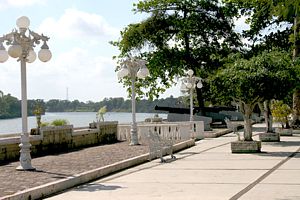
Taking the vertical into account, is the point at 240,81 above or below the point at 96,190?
above

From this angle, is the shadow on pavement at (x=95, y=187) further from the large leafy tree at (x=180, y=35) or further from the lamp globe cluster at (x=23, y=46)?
the large leafy tree at (x=180, y=35)

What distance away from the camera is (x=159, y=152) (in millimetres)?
17656

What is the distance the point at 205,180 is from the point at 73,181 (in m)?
3.00

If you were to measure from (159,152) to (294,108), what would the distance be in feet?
67.1

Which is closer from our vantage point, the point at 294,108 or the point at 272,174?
the point at 272,174

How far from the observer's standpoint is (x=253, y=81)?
67.2ft

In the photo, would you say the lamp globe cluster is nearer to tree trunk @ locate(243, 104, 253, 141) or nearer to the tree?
the tree

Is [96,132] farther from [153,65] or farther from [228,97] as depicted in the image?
[153,65]

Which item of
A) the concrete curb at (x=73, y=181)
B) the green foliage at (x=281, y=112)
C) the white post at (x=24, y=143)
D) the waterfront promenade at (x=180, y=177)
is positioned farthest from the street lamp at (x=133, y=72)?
the green foliage at (x=281, y=112)

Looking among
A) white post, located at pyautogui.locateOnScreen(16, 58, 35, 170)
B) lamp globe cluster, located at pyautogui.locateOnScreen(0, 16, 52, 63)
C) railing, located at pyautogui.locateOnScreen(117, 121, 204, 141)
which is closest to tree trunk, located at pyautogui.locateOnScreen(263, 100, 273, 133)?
railing, located at pyautogui.locateOnScreen(117, 121, 204, 141)

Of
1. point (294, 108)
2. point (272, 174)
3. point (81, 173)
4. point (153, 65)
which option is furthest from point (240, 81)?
point (153, 65)

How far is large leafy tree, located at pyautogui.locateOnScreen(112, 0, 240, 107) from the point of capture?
41.3m

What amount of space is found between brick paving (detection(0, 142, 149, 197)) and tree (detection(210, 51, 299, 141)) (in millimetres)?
3813

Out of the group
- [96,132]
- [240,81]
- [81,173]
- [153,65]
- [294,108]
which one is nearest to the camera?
[81,173]
